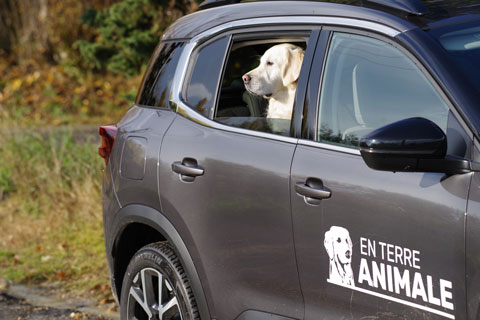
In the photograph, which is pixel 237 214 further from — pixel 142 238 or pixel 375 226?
pixel 142 238

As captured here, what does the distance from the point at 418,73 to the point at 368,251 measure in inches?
27.0

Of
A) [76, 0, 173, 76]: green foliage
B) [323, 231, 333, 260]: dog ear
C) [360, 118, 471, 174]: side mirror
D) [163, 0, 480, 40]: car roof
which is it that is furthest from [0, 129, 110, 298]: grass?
[360, 118, 471, 174]: side mirror

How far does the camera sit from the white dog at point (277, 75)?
4355 millimetres

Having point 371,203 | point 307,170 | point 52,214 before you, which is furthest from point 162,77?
point 52,214

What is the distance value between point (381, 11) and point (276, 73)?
3.91 feet

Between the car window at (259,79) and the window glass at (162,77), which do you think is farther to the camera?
the window glass at (162,77)

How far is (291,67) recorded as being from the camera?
4387 mm

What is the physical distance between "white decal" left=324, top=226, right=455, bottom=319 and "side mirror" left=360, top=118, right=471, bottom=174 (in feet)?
1.01

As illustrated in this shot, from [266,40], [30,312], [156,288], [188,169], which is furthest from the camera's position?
[30,312]

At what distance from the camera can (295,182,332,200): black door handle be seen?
3.25 meters

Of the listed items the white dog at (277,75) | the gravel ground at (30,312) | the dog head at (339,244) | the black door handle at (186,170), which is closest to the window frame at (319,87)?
the dog head at (339,244)

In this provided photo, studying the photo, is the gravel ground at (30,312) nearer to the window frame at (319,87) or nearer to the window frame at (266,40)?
the window frame at (266,40)

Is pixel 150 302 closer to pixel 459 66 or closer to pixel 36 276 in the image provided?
pixel 459 66

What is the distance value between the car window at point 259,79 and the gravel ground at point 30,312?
2.45 meters
